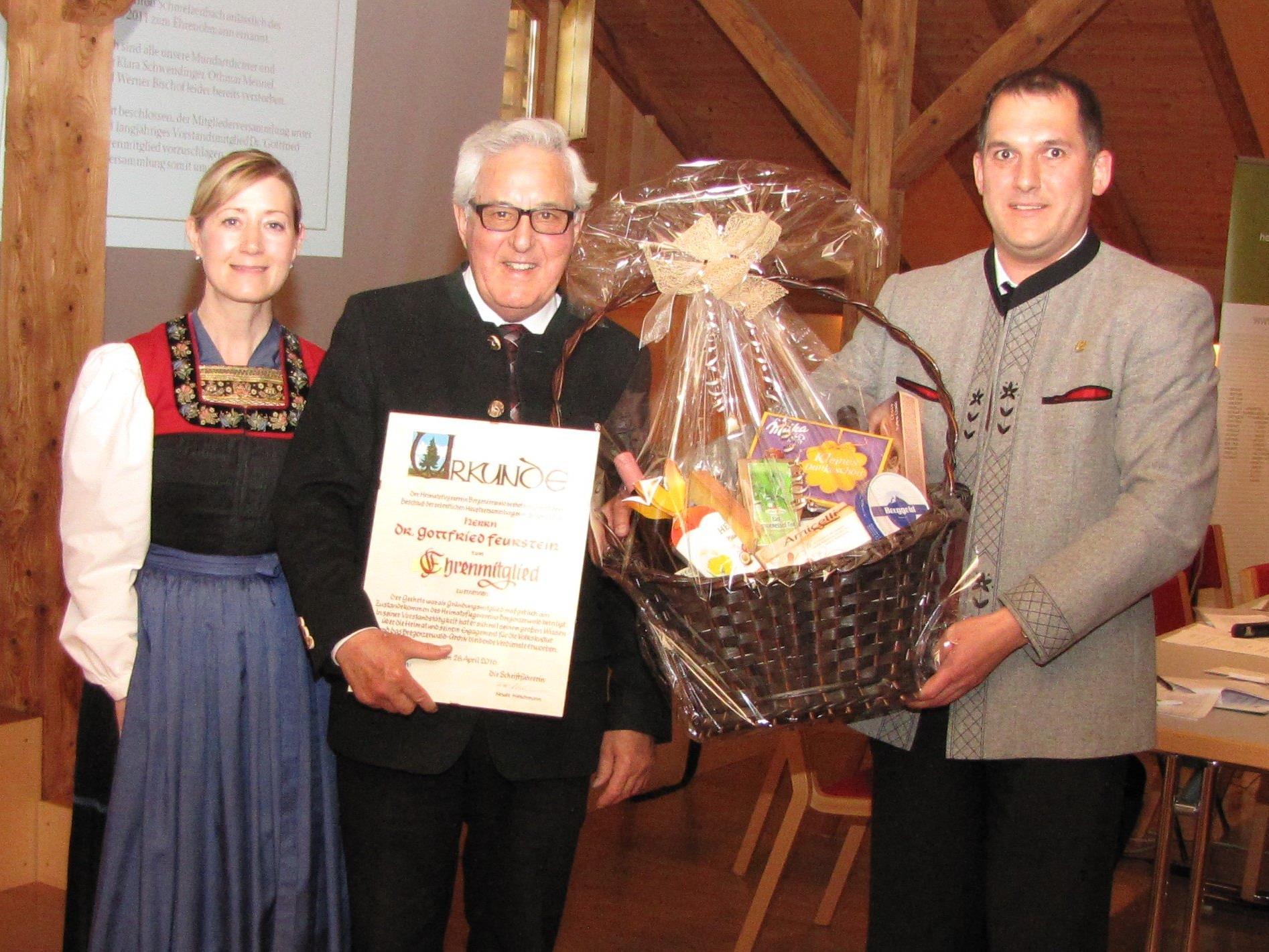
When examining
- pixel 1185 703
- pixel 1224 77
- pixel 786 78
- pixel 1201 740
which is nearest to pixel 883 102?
pixel 786 78

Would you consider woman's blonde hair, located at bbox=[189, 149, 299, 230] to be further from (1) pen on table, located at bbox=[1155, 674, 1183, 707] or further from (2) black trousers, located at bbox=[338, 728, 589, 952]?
(1) pen on table, located at bbox=[1155, 674, 1183, 707]

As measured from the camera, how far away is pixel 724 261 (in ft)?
5.41

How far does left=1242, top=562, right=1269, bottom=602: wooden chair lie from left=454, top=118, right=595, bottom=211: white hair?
11.7 feet

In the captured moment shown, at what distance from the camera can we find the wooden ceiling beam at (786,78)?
573 cm

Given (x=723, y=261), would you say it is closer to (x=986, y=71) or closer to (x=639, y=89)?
(x=986, y=71)

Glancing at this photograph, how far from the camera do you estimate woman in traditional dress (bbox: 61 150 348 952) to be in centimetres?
190

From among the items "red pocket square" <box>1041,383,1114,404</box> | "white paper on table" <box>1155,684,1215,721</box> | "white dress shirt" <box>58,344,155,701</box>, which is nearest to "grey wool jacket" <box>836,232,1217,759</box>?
"red pocket square" <box>1041,383,1114,404</box>

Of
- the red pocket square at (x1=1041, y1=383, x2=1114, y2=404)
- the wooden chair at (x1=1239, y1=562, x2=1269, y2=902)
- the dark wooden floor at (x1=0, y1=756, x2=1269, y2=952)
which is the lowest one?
the dark wooden floor at (x1=0, y1=756, x2=1269, y2=952)

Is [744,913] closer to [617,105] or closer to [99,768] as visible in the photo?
[99,768]

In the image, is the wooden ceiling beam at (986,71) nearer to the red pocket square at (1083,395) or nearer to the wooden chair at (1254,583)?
the wooden chair at (1254,583)

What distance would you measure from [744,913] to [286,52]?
2687 millimetres

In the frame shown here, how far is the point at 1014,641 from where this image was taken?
161 centimetres

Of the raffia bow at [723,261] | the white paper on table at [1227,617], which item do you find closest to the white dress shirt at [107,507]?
the raffia bow at [723,261]

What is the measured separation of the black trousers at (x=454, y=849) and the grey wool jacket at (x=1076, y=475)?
49cm
